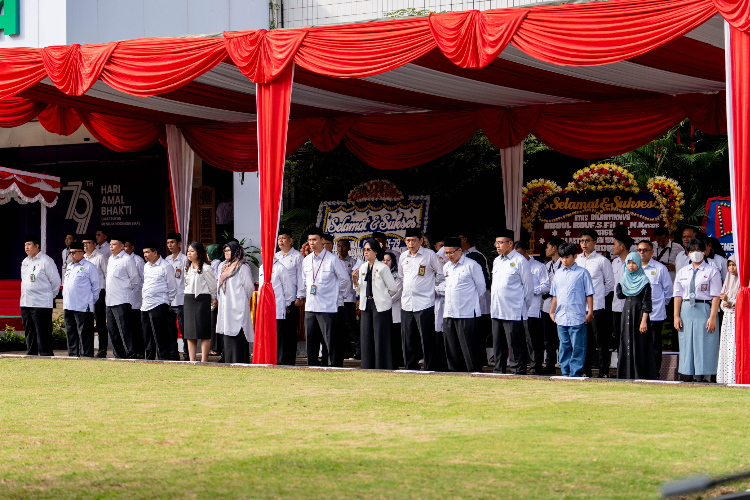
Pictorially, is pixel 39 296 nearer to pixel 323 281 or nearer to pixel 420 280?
pixel 323 281

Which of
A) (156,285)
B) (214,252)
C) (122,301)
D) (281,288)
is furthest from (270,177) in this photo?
(122,301)

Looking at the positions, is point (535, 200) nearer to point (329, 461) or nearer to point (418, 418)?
point (418, 418)

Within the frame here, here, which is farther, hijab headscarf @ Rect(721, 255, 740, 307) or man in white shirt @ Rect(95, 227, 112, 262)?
man in white shirt @ Rect(95, 227, 112, 262)

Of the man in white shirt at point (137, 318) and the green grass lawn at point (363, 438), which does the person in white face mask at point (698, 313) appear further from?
the man in white shirt at point (137, 318)

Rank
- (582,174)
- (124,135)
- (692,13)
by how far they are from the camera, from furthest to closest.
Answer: (124,135) → (582,174) → (692,13)

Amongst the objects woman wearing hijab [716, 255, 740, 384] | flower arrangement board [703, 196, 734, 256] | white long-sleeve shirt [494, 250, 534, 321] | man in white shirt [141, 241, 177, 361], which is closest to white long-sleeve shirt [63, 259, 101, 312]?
man in white shirt [141, 241, 177, 361]

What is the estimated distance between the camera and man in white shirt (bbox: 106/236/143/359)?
11766 millimetres

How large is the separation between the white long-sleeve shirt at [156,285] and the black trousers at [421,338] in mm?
2846

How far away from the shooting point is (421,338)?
1042cm

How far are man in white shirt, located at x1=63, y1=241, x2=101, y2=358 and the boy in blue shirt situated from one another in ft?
18.2

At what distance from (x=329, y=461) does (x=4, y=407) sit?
10.4ft

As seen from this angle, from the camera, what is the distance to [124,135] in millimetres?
13711

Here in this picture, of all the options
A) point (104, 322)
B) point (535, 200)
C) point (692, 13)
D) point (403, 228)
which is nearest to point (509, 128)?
point (535, 200)

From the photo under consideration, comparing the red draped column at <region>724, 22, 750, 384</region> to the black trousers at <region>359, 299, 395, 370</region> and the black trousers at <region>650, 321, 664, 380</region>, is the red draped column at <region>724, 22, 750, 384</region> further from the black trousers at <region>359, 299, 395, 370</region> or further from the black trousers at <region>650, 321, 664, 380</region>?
the black trousers at <region>359, 299, 395, 370</region>
